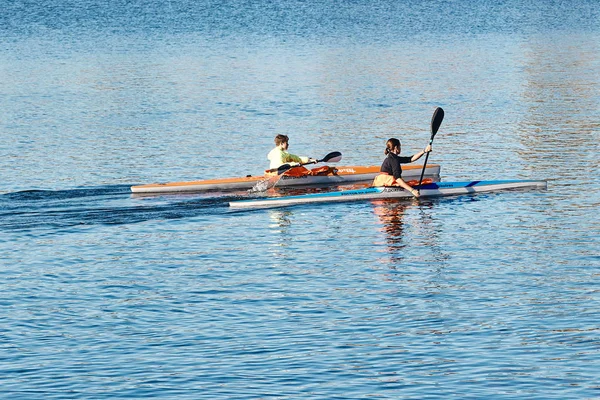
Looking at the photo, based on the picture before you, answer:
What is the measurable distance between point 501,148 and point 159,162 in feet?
33.5

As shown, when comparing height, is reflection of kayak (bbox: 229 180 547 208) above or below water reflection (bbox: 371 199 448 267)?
above

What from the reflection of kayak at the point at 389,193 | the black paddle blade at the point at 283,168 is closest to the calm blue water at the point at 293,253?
the reflection of kayak at the point at 389,193

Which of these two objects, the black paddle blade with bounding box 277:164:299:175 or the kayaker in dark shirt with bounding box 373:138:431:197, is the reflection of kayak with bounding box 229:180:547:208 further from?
the black paddle blade with bounding box 277:164:299:175

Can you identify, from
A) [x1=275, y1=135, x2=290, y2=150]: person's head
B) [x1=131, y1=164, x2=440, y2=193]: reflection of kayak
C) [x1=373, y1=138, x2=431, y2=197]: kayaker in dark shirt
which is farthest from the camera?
[x1=275, y1=135, x2=290, y2=150]: person's head

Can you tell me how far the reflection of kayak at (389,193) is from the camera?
23844 millimetres

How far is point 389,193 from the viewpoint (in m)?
24.4

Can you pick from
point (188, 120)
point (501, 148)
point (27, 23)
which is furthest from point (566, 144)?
point (27, 23)

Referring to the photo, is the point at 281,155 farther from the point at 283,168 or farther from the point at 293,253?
the point at 293,253

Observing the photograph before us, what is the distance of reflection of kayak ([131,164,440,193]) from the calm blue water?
0.49 metres

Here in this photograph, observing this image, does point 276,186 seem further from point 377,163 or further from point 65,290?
point 65,290

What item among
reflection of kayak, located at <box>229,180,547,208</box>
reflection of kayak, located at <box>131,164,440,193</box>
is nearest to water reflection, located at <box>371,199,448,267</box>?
reflection of kayak, located at <box>229,180,547,208</box>

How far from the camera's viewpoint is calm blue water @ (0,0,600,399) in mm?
13508

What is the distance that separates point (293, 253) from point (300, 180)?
6.44m

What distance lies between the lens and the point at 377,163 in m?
30.9
